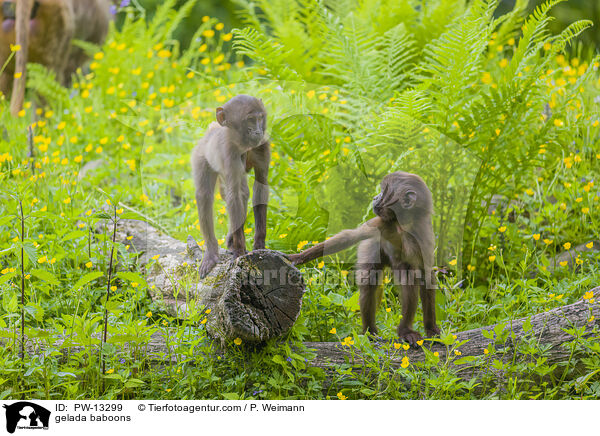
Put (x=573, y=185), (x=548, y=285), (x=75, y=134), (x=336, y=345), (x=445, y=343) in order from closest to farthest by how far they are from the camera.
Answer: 1. (x=445, y=343)
2. (x=336, y=345)
3. (x=548, y=285)
4. (x=573, y=185)
5. (x=75, y=134)

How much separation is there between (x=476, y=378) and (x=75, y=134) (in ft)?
20.4

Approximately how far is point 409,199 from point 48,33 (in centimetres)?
620

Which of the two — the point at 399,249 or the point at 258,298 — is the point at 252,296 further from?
the point at 399,249

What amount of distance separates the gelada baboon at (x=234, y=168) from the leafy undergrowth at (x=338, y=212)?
136 mm

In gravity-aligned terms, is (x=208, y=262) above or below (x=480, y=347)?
above

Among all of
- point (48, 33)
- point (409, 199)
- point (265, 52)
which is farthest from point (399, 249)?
point (48, 33)

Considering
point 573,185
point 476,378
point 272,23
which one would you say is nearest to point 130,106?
point 272,23

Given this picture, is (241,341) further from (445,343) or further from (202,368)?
(445,343)

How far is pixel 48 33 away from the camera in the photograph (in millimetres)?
8039

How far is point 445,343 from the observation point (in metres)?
3.84

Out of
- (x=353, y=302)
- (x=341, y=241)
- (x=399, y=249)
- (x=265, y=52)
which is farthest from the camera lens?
(x=265, y=52)

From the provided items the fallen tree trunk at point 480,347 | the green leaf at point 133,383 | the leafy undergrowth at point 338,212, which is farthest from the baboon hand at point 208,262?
the green leaf at point 133,383

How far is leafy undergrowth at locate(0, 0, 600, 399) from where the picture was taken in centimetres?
400
